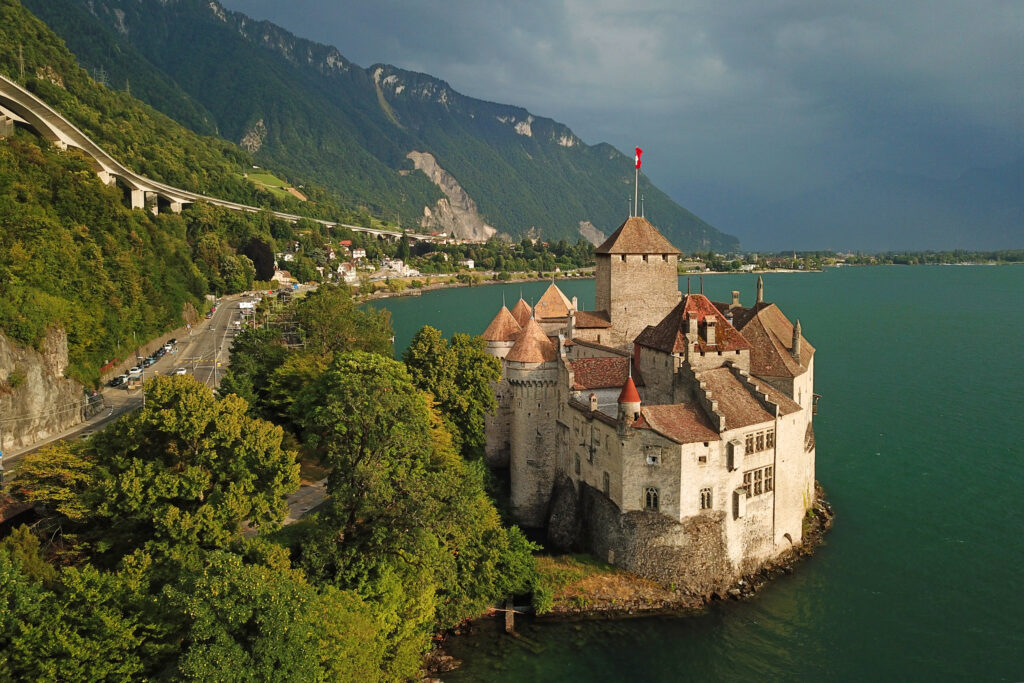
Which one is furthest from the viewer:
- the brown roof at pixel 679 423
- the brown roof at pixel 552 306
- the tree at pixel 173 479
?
the brown roof at pixel 552 306

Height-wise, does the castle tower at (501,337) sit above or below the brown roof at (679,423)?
above

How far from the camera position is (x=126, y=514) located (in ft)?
81.7

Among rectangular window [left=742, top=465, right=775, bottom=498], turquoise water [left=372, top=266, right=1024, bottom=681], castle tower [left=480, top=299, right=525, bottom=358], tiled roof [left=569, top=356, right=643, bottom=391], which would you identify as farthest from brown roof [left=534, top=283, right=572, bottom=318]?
→ rectangular window [left=742, top=465, right=775, bottom=498]

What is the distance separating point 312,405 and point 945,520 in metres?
37.1

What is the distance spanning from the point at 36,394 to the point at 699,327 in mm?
37396

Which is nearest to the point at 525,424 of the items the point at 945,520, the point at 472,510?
the point at 472,510

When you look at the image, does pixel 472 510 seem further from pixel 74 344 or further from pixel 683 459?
pixel 74 344

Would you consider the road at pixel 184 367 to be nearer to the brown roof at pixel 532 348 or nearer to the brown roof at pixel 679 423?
the brown roof at pixel 532 348

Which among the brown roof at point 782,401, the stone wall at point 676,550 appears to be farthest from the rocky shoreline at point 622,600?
the brown roof at point 782,401

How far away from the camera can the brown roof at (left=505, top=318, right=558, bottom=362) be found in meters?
38.5

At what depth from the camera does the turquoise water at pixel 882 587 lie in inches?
1125

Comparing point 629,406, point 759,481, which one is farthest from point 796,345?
point 629,406

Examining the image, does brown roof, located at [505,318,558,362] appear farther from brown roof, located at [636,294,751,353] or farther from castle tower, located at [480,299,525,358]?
brown roof, located at [636,294,751,353]

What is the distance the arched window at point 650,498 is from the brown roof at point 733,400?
440cm
